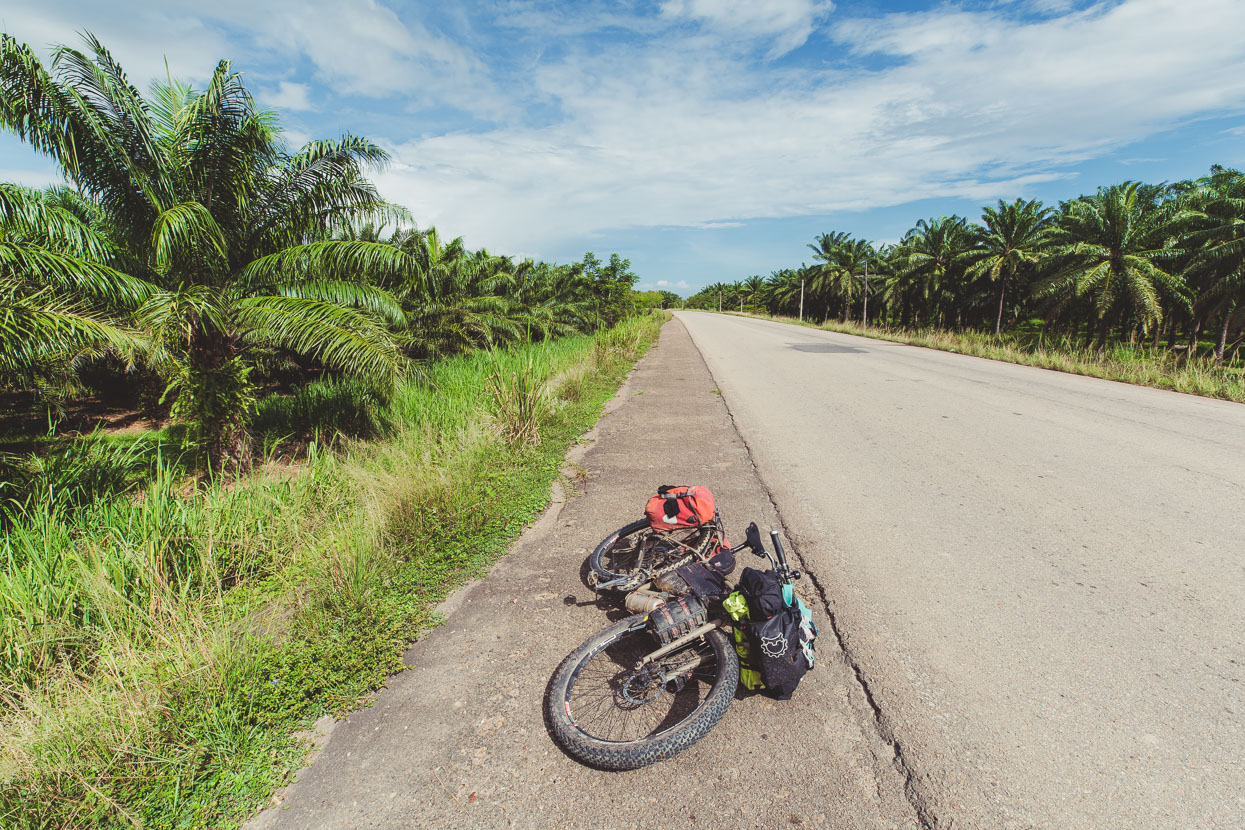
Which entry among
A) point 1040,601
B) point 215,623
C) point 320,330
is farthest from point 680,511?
point 320,330

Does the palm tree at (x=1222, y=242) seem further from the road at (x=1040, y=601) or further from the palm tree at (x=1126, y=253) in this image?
the road at (x=1040, y=601)

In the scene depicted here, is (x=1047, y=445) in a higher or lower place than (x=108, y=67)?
lower

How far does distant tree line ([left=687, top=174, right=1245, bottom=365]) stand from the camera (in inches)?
780

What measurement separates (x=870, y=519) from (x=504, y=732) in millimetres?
3298

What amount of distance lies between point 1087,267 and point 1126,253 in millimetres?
1258

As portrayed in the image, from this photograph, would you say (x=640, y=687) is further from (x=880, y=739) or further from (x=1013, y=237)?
(x=1013, y=237)

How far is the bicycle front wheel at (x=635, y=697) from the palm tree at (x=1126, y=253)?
2618 centimetres

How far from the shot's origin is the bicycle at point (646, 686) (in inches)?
84.0

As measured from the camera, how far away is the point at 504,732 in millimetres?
2297

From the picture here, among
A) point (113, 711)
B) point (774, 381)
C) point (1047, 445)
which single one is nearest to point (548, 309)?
point (774, 381)

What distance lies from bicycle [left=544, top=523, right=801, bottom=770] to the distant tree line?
26.2 metres

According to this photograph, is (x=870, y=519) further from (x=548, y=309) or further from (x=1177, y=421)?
(x=548, y=309)

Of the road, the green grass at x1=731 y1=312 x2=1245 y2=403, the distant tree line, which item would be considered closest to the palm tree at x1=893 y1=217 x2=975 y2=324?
the distant tree line

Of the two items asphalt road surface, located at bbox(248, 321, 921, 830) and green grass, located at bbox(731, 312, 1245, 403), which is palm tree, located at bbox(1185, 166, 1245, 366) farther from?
asphalt road surface, located at bbox(248, 321, 921, 830)
